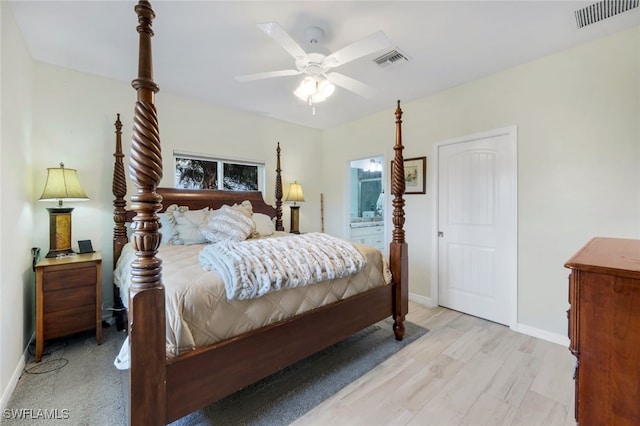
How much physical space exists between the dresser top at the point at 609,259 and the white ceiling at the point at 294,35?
5.57 ft

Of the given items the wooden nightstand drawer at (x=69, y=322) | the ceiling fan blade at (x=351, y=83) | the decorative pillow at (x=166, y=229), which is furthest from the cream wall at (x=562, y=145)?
the wooden nightstand drawer at (x=69, y=322)

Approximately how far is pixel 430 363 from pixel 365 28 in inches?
104

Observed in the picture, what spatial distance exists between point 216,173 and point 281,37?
255cm

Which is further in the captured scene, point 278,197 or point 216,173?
point 278,197

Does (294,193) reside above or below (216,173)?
below

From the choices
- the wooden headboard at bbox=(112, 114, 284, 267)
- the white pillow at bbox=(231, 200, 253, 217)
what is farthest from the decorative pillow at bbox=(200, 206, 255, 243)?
the wooden headboard at bbox=(112, 114, 284, 267)

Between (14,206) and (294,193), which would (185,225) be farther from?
(294,193)

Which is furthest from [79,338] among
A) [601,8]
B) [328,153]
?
[601,8]

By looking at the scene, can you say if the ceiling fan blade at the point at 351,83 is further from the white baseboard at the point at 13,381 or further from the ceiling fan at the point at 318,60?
the white baseboard at the point at 13,381

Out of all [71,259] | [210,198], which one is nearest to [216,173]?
[210,198]

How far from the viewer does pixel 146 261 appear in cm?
118

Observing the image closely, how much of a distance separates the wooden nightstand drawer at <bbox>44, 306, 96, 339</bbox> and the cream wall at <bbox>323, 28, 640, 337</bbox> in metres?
4.00

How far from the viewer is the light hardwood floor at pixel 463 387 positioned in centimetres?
163

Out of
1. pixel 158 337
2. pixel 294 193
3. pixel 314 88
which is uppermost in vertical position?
pixel 314 88
